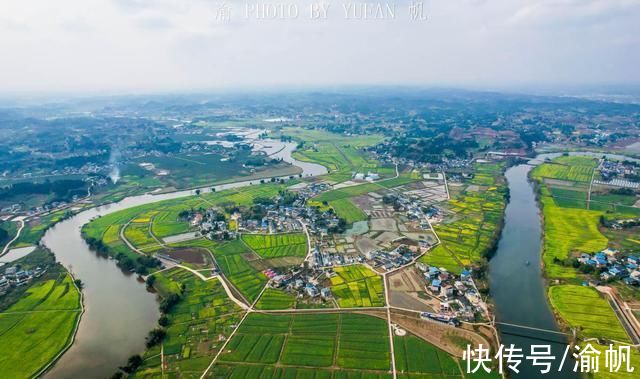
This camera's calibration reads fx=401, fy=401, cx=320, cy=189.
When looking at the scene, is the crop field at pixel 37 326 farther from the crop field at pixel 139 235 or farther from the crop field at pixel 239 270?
the crop field at pixel 239 270

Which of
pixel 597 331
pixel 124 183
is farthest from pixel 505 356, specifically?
pixel 124 183

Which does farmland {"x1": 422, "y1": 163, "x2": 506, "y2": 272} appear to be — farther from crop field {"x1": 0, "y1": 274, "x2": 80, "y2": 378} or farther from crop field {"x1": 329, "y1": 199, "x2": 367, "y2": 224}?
crop field {"x1": 0, "y1": 274, "x2": 80, "y2": 378}

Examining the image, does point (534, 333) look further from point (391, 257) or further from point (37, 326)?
point (37, 326)

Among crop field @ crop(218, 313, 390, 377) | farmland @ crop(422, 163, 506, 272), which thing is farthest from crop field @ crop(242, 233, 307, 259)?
farmland @ crop(422, 163, 506, 272)

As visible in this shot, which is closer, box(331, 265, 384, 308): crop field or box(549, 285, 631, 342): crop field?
box(549, 285, 631, 342): crop field

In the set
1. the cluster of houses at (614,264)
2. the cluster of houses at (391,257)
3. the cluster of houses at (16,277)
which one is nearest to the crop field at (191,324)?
the cluster of houses at (16,277)
